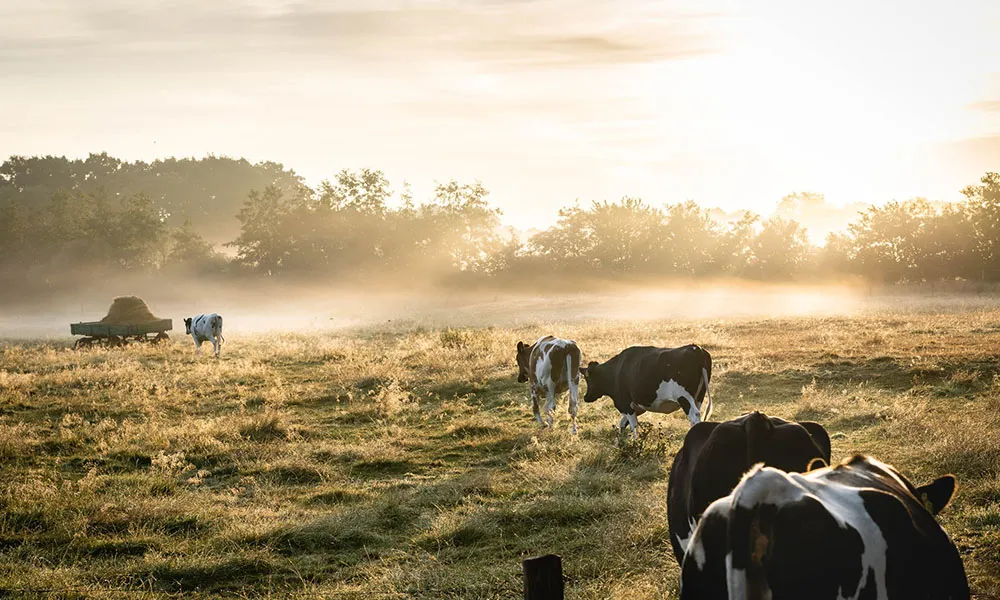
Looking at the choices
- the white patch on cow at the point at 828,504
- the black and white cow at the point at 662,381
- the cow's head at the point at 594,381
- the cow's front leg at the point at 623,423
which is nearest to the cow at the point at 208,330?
the cow's head at the point at 594,381

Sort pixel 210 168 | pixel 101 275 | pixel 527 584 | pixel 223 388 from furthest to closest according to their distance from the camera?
pixel 210 168 < pixel 101 275 < pixel 223 388 < pixel 527 584

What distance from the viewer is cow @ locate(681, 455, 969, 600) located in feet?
10.7

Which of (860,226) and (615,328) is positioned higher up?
(860,226)

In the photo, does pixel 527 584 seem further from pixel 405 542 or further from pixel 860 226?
pixel 860 226

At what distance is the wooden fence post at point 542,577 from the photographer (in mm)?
3830

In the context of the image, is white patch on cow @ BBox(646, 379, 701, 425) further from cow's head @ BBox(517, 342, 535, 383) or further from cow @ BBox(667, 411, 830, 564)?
cow @ BBox(667, 411, 830, 564)

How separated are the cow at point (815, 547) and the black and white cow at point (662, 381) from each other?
8.09m

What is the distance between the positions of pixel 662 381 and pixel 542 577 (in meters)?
8.77

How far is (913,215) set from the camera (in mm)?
64625

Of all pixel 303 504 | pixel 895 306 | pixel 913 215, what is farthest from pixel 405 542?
pixel 913 215

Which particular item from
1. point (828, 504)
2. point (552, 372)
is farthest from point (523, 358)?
point (828, 504)

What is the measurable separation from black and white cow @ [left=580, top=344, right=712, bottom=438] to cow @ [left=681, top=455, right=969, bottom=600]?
8.09 m

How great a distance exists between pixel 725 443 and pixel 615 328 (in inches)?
1180

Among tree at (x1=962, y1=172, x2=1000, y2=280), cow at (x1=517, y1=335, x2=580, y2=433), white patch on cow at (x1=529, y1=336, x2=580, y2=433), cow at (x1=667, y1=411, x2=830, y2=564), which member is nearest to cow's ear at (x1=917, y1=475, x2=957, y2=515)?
cow at (x1=667, y1=411, x2=830, y2=564)
